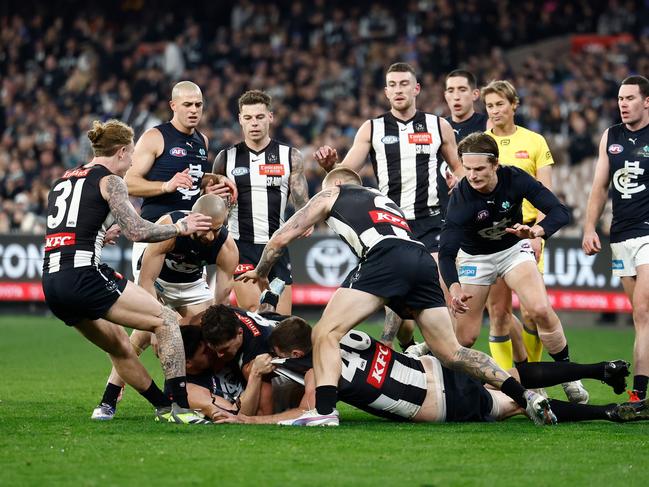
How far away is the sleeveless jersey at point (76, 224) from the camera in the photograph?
25.5 feet

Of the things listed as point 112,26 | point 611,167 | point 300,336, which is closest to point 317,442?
point 300,336

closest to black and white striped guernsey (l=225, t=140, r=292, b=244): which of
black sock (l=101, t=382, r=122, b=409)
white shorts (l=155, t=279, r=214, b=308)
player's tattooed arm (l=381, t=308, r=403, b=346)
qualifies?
white shorts (l=155, t=279, r=214, b=308)

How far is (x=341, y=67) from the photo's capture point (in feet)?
82.5

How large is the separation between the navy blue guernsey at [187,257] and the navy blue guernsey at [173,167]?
0.68m

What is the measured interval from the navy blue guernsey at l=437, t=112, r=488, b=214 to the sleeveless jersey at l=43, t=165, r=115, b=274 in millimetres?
4110

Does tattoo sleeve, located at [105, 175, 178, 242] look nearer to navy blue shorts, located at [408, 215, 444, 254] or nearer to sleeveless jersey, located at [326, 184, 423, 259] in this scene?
sleeveless jersey, located at [326, 184, 423, 259]

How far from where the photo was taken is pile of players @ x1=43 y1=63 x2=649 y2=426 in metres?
7.79

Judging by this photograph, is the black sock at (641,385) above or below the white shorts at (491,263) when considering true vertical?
below

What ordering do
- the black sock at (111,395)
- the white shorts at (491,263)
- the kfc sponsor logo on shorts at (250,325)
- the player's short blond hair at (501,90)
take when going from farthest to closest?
the player's short blond hair at (501,90) < the white shorts at (491,263) < the black sock at (111,395) < the kfc sponsor logo on shorts at (250,325)

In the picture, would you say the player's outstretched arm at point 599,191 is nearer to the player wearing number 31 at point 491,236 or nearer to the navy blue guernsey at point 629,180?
the navy blue guernsey at point 629,180

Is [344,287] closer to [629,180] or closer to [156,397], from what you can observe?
[156,397]

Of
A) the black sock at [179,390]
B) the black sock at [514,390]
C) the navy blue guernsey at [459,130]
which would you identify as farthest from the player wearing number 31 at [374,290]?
the navy blue guernsey at [459,130]

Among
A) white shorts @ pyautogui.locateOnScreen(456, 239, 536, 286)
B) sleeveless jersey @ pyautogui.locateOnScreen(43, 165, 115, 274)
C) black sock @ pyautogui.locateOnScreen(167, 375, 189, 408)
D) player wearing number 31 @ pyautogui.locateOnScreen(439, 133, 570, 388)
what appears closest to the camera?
sleeveless jersey @ pyautogui.locateOnScreen(43, 165, 115, 274)

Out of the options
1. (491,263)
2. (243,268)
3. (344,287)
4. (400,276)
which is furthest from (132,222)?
(491,263)
